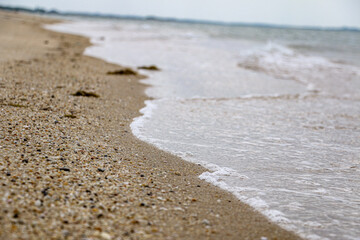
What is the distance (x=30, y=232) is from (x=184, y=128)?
14.8 ft

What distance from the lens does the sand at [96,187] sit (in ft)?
10.9

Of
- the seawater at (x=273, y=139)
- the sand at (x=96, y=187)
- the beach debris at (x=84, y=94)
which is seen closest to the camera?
the sand at (x=96, y=187)

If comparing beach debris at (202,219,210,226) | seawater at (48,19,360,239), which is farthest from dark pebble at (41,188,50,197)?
seawater at (48,19,360,239)

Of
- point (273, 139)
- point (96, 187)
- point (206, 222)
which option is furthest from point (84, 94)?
point (206, 222)

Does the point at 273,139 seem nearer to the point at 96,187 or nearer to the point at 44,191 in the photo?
the point at 96,187

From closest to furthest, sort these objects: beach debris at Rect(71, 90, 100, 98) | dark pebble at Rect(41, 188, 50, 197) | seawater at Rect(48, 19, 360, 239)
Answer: dark pebble at Rect(41, 188, 50, 197) → seawater at Rect(48, 19, 360, 239) → beach debris at Rect(71, 90, 100, 98)

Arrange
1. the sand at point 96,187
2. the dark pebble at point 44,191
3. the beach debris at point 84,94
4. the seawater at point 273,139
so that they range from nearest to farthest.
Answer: the sand at point 96,187 → the dark pebble at point 44,191 → the seawater at point 273,139 → the beach debris at point 84,94

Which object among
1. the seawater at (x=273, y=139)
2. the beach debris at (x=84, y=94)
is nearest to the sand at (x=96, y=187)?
the seawater at (x=273, y=139)

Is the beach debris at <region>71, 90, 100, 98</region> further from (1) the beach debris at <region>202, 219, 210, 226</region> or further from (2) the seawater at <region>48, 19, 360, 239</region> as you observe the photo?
(1) the beach debris at <region>202, 219, 210, 226</region>

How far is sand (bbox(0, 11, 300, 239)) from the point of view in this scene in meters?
3.31

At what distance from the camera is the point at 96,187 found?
4043 millimetres

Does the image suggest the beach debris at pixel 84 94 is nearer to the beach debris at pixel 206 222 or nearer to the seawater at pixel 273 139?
the seawater at pixel 273 139

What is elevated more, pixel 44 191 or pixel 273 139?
pixel 273 139

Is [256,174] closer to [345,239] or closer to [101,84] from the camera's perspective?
[345,239]
